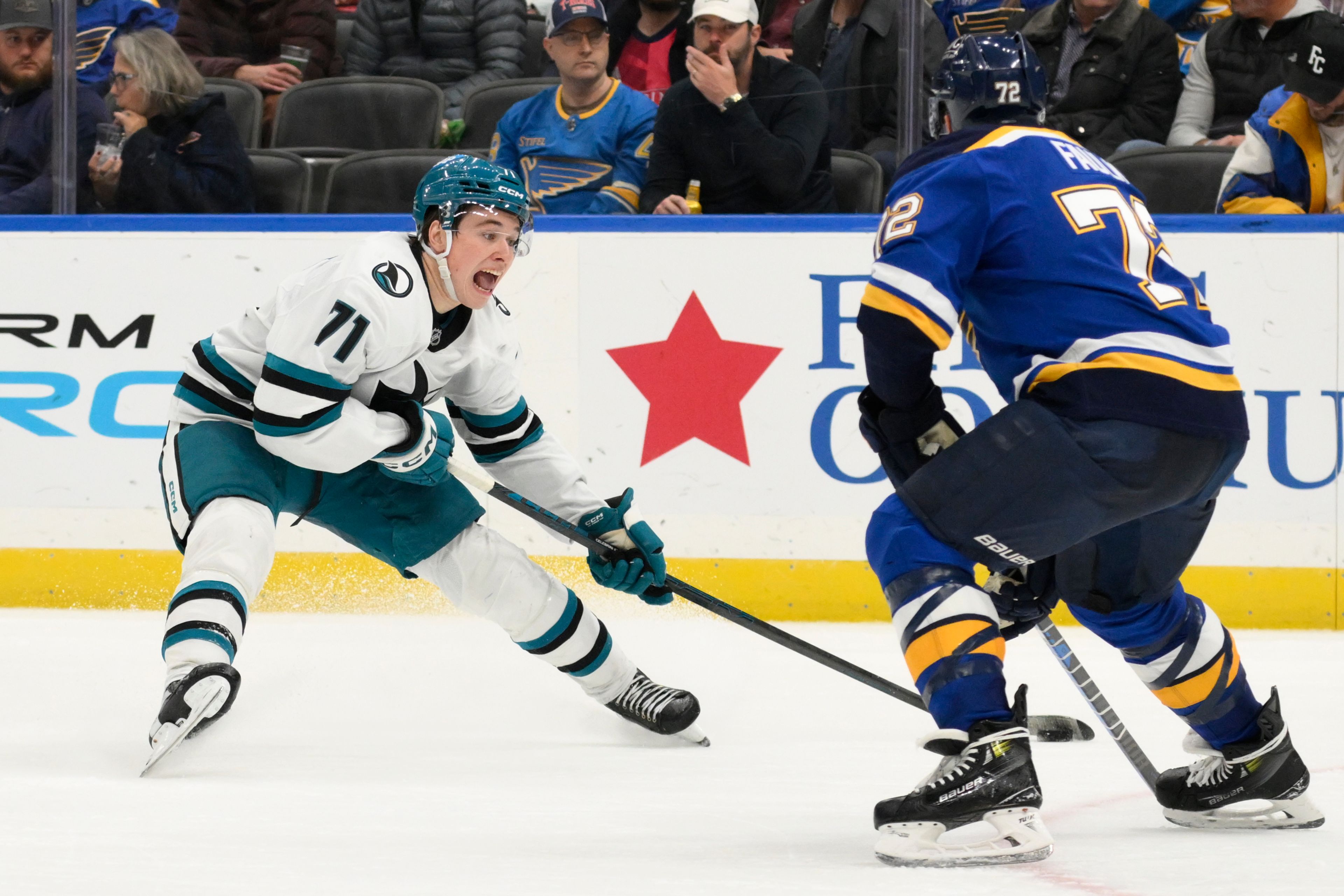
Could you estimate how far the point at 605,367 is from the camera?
13.0 ft

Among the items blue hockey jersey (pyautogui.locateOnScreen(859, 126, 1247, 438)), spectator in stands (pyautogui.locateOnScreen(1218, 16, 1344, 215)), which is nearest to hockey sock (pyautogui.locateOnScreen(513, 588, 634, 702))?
blue hockey jersey (pyautogui.locateOnScreen(859, 126, 1247, 438))

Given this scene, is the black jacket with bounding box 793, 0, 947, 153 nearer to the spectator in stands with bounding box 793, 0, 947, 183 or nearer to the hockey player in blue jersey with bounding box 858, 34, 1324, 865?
the spectator in stands with bounding box 793, 0, 947, 183

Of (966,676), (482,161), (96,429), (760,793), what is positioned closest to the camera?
(966,676)

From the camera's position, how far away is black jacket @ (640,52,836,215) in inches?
158

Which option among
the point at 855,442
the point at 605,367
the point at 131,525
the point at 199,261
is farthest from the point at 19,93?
the point at 855,442

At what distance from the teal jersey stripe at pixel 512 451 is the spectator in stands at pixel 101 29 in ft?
7.18

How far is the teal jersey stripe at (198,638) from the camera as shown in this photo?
7.68ft

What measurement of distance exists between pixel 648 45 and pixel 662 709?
7.67 feet

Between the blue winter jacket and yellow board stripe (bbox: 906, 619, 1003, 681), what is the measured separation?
10.6 ft

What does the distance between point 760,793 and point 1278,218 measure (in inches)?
93.8

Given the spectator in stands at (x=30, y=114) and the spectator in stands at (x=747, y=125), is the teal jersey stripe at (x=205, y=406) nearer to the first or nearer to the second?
the spectator in stands at (x=747, y=125)

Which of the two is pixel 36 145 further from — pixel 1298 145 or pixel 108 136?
pixel 1298 145

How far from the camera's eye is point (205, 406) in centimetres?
261

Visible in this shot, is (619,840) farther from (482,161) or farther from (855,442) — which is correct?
(855,442)
